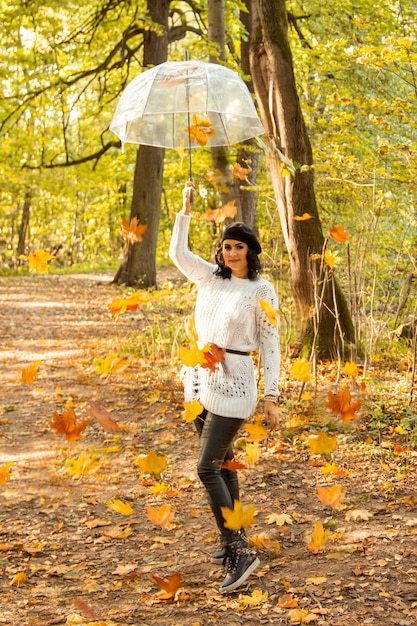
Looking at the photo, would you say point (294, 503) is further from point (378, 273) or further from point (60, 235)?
point (60, 235)

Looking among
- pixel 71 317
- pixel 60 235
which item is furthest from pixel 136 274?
pixel 60 235

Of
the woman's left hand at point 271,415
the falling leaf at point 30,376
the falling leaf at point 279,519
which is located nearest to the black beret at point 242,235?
the woman's left hand at point 271,415

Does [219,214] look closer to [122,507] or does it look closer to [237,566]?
[122,507]

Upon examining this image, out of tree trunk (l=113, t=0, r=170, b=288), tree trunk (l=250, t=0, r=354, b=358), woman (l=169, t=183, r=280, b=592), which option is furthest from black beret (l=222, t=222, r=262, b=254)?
tree trunk (l=113, t=0, r=170, b=288)

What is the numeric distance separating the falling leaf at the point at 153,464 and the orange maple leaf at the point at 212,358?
1619mm

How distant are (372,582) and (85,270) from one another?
56.8 ft

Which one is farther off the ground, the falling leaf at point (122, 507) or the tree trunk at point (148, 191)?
the tree trunk at point (148, 191)

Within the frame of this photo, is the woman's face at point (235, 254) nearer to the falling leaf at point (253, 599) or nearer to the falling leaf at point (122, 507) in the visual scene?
the falling leaf at point (253, 599)

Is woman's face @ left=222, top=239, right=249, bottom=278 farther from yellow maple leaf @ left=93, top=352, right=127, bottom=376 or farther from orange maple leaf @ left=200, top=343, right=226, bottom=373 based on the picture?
yellow maple leaf @ left=93, top=352, right=127, bottom=376

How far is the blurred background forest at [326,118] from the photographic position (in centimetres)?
730

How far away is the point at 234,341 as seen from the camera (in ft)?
12.1

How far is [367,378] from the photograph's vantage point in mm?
6586

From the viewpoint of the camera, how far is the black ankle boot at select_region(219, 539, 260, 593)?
11.8 ft

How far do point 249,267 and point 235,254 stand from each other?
12 centimetres
